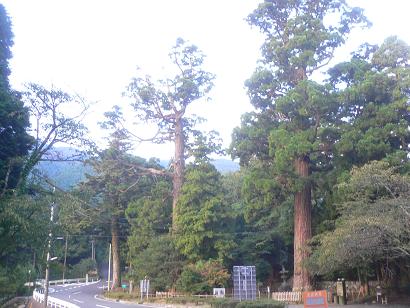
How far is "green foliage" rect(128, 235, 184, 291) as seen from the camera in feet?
110

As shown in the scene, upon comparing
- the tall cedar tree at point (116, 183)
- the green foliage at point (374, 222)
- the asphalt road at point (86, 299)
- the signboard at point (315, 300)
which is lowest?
the asphalt road at point (86, 299)

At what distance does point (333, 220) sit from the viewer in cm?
2681

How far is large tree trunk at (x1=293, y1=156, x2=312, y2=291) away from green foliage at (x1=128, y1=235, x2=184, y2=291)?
9200 millimetres

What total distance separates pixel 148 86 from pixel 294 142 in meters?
15.0

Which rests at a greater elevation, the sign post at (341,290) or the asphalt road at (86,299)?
the sign post at (341,290)

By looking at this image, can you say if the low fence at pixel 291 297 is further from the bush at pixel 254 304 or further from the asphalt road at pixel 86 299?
the asphalt road at pixel 86 299

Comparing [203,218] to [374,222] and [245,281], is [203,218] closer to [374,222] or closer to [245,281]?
[245,281]

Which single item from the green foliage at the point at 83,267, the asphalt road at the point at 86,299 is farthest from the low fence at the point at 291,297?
the green foliage at the point at 83,267

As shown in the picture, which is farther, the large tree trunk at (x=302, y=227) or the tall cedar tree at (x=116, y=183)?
the tall cedar tree at (x=116, y=183)

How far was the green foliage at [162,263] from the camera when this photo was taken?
1320 inches

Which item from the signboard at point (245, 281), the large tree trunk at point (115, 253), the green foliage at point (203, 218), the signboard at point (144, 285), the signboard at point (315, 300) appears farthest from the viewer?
the large tree trunk at point (115, 253)

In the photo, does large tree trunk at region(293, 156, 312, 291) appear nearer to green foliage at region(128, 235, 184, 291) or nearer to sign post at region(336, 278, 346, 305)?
sign post at region(336, 278, 346, 305)

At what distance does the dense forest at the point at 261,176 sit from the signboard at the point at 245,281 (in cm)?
356

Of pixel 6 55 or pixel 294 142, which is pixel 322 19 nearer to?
pixel 294 142
